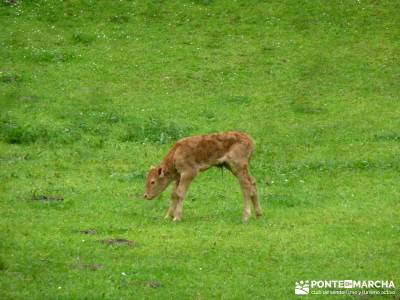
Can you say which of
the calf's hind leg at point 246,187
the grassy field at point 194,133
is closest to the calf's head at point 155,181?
the grassy field at point 194,133

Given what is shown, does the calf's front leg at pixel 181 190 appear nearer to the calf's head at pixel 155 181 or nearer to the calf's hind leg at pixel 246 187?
the calf's head at pixel 155 181

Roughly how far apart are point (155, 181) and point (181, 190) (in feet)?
2.74

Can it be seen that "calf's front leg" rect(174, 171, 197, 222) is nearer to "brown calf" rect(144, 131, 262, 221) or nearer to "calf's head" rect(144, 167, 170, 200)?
"brown calf" rect(144, 131, 262, 221)

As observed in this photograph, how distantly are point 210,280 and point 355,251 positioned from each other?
3.19m

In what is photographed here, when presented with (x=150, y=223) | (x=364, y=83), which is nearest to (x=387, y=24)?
(x=364, y=83)

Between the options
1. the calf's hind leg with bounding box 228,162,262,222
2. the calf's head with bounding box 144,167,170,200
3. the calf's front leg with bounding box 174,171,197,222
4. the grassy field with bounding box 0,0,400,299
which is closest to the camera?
the grassy field with bounding box 0,0,400,299

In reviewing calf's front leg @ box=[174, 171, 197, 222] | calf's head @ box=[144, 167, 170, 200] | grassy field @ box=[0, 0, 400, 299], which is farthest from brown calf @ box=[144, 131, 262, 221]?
grassy field @ box=[0, 0, 400, 299]

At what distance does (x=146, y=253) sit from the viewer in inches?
634

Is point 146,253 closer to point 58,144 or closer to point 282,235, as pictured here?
point 282,235

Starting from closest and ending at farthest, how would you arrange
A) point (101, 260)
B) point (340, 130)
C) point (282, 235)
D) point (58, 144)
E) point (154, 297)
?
point (154, 297)
point (101, 260)
point (282, 235)
point (58, 144)
point (340, 130)

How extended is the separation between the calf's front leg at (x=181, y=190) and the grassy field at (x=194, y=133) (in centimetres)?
35

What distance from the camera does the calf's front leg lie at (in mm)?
18891

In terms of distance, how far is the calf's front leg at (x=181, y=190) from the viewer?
18891 mm

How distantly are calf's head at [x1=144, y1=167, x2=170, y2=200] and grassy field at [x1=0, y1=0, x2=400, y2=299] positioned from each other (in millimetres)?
459
